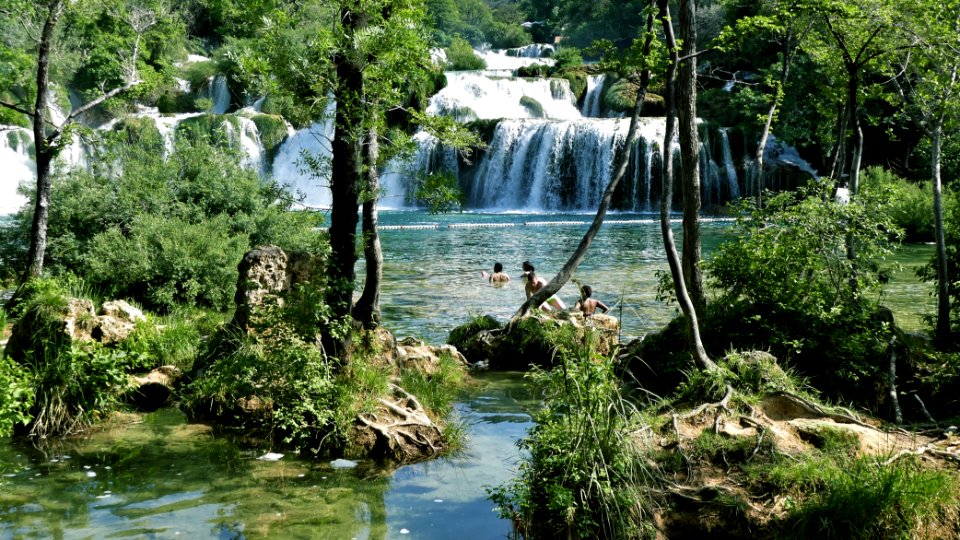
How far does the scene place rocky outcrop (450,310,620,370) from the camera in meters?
11.3

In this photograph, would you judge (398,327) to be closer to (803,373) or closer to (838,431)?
(803,373)

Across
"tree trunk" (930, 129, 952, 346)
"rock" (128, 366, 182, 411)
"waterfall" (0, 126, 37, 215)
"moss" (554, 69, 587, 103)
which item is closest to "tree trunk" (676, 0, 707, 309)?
"tree trunk" (930, 129, 952, 346)

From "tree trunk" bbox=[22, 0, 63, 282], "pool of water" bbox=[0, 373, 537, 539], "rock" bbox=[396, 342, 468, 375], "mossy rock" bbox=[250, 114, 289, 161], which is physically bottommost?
"pool of water" bbox=[0, 373, 537, 539]

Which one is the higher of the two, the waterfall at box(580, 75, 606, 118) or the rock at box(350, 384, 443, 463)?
the waterfall at box(580, 75, 606, 118)

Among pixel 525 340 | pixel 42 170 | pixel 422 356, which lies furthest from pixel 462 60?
pixel 422 356

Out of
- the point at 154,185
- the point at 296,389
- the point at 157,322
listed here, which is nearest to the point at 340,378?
the point at 296,389

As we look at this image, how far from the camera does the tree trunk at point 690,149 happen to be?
9.61m

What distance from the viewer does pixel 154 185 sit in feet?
47.8

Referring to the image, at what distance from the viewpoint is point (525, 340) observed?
37.4 ft

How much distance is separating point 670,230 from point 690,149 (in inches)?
78.1

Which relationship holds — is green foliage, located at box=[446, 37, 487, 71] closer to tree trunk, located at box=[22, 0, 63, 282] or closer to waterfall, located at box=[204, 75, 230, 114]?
waterfall, located at box=[204, 75, 230, 114]

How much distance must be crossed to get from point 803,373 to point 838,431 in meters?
2.16

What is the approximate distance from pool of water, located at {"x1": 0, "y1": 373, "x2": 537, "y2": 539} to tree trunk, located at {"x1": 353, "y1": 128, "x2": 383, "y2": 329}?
7.21 ft

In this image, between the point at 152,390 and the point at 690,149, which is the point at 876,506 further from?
the point at 152,390
